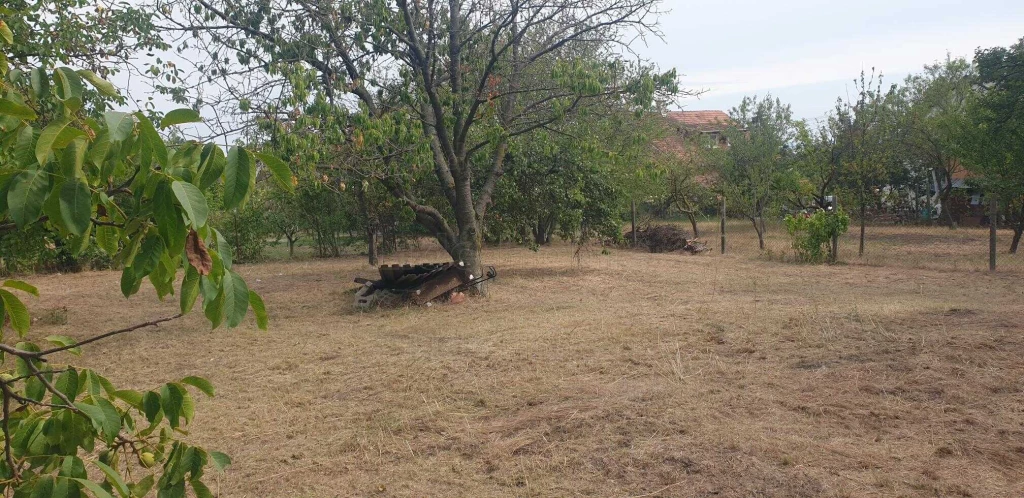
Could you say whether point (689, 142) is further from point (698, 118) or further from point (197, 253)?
point (197, 253)

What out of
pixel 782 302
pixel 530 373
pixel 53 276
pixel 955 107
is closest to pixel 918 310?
pixel 782 302

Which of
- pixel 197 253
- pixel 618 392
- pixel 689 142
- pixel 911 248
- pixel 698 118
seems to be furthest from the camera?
pixel 698 118

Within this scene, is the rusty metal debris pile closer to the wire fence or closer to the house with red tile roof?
the wire fence

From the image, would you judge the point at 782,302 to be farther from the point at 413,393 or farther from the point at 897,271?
the point at 413,393

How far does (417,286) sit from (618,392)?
571cm

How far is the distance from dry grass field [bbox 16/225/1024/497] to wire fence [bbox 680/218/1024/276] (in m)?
3.13

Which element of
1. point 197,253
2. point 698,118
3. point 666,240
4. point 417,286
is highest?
point 698,118

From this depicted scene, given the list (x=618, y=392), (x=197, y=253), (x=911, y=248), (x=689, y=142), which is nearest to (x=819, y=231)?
(x=911, y=248)

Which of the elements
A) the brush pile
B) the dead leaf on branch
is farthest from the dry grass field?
the brush pile

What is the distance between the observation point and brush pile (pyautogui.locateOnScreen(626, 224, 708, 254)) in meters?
18.9

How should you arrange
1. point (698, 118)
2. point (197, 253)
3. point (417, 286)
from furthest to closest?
point (698, 118) → point (417, 286) → point (197, 253)

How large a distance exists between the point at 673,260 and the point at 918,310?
27.0ft

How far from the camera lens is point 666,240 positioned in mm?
19672

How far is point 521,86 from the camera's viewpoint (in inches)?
428
